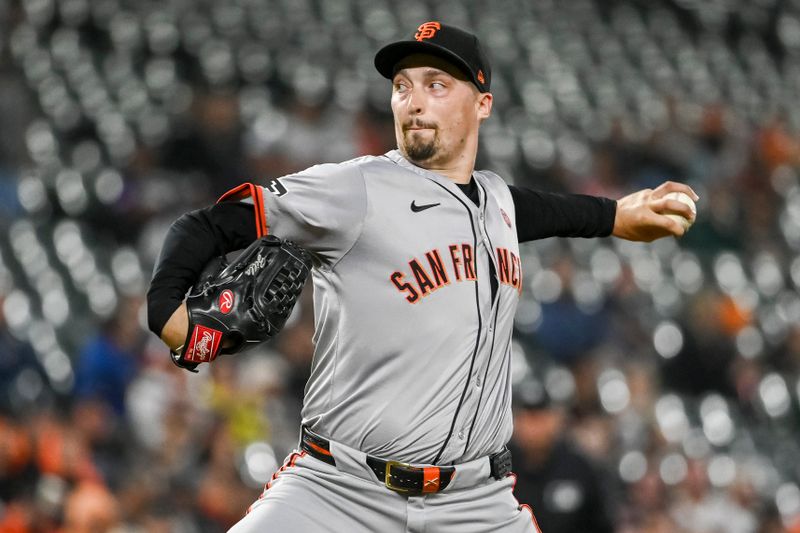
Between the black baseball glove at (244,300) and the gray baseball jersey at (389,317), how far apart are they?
0.38 feet

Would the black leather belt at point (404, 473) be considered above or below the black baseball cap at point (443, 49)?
below

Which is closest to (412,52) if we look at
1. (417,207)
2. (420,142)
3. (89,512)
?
(420,142)

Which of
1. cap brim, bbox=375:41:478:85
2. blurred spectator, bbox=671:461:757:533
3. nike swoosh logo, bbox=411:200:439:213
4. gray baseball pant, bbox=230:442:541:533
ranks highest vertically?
cap brim, bbox=375:41:478:85

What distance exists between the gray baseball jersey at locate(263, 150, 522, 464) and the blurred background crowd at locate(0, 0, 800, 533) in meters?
2.19

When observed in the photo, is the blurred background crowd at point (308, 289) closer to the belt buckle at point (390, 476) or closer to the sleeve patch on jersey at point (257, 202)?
the belt buckle at point (390, 476)

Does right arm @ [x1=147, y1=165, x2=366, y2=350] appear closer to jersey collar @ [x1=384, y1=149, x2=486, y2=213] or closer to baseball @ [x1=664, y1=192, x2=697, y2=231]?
jersey collar @ [x1=384, y1=149, x2=486, y2=213]

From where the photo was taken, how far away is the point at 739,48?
474 inches

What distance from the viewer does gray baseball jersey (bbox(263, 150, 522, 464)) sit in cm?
297

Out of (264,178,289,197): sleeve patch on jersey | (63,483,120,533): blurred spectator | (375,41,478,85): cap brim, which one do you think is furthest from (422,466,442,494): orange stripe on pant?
(63,483,120,533): blurred spectator

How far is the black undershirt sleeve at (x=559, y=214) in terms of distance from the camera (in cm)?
349

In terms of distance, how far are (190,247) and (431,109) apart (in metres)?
0.78

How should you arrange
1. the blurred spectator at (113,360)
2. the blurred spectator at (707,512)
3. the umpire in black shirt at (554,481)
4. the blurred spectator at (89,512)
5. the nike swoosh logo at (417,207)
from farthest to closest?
the blurred spectator at (707,512) < the blurred spectator at (113,360) < the blurred spectator at (89,512) < the umpire in black shirt at (554,481) < the nike swoosh logo at (417,207)

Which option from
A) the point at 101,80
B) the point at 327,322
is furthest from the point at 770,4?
the point at 327,322

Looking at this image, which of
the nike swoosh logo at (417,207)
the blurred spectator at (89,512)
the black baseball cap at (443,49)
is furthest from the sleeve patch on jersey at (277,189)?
the blurred spectator at (89,512)
